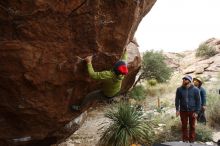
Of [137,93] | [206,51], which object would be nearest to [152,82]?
[137,93]

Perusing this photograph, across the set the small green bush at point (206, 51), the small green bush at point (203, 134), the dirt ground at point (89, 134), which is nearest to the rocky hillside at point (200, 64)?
the small green bush at point (206, 51)

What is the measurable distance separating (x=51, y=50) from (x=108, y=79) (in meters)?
1.44

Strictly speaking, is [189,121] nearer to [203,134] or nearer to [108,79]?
[203,134]

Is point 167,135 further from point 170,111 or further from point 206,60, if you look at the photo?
point 206,60

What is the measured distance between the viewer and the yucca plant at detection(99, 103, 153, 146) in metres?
11.3

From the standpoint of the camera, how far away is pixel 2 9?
22.6 ft

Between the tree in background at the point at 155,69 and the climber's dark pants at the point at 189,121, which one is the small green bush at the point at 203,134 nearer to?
the climber's dark pants at the point at 189,121

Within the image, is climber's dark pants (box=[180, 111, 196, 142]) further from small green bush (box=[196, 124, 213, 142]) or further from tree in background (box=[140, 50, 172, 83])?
tree in background (box=[140, 50, 172, 83])

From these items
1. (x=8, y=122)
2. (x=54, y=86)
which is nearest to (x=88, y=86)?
(x=54, y=86)

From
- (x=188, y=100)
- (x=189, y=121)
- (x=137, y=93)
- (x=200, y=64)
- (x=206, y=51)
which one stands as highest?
(x=206, y=51)

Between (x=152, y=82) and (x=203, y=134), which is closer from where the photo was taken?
(x=203, y=134)

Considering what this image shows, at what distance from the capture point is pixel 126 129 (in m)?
11.5

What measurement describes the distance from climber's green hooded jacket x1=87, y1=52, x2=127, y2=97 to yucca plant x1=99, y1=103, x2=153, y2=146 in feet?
10.3

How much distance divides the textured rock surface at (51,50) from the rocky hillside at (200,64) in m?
17.9
